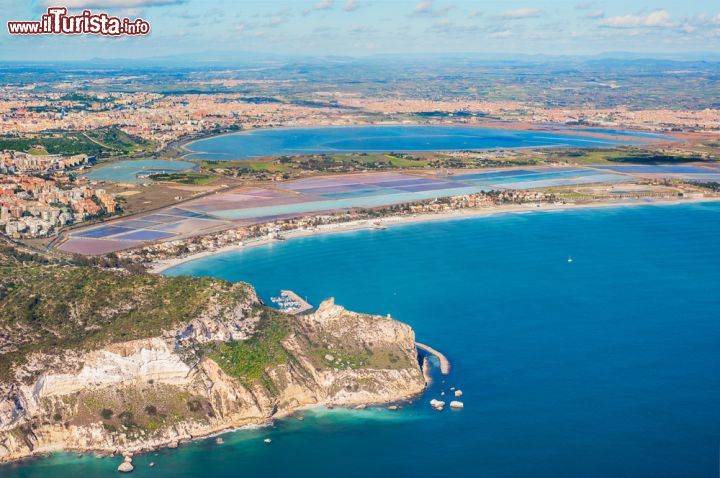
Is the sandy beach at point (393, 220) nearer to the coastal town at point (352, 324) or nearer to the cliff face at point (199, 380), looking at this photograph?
the coastal town at point (352, 324)

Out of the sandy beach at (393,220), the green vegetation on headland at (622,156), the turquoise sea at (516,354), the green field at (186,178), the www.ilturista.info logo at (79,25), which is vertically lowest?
the turquoise sea at (516,354)

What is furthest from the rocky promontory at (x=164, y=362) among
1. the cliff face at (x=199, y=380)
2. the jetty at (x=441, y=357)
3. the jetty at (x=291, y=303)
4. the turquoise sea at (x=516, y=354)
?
the jetty at (x=291, y=303)

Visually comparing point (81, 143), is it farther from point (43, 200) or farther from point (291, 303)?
point (291, 303)

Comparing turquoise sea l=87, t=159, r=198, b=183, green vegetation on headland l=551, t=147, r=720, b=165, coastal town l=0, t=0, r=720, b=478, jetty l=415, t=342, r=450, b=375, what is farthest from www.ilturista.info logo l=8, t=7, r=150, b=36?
green vegetation on headland l=551, t=147, r=720, b=165

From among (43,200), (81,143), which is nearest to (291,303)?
(43,200)

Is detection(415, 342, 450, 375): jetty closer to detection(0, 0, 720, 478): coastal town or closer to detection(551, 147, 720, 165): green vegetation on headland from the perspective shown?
detection(0, 0, 720, 478): coastal town

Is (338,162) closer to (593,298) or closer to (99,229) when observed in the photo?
(99,229)
